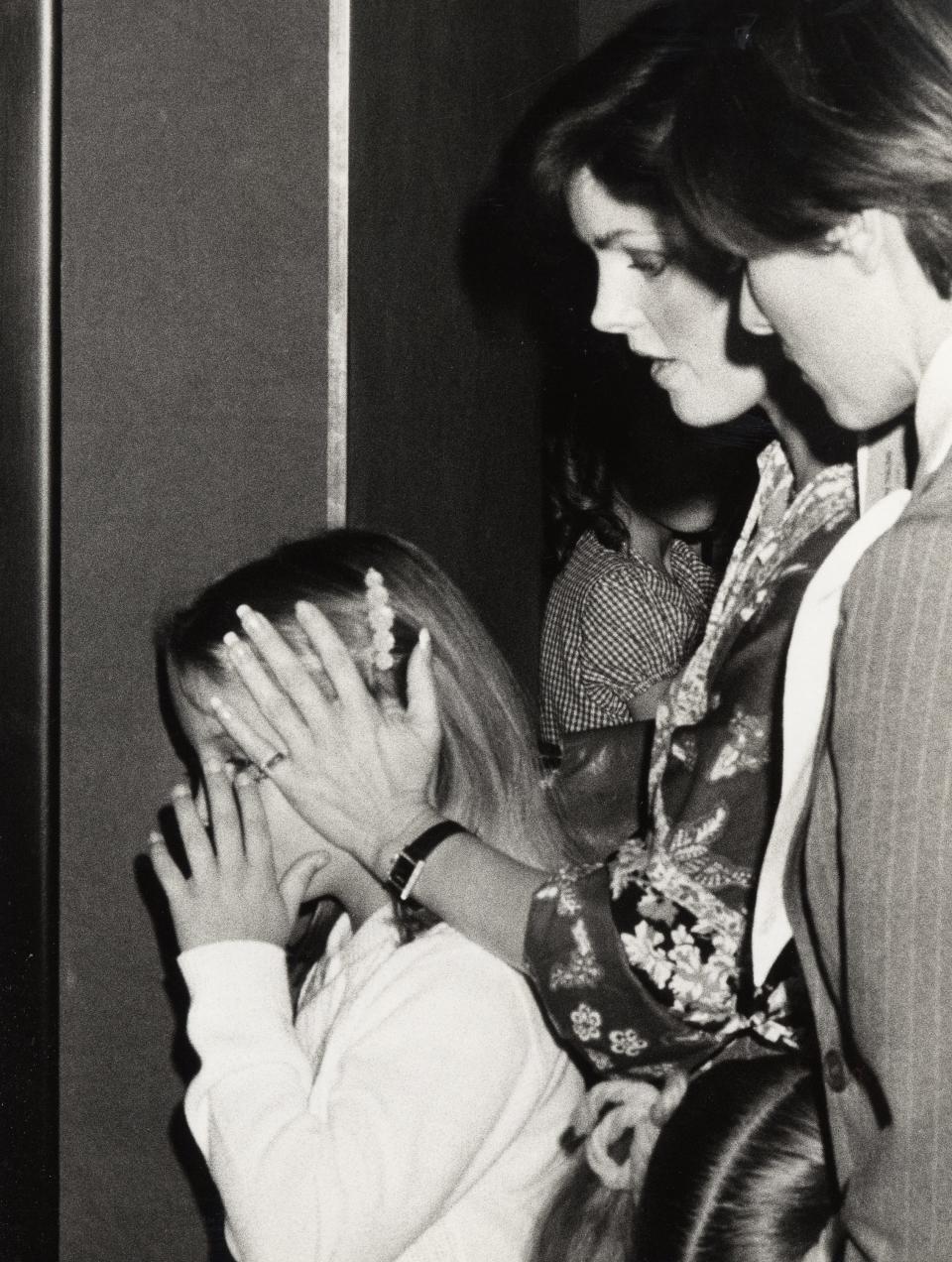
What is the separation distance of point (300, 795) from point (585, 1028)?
0.30m

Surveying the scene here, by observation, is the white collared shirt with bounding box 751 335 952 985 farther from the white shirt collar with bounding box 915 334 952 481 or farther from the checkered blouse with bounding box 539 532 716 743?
the checkered blouse with bounding box 539 532 716 743

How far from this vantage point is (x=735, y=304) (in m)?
1.33

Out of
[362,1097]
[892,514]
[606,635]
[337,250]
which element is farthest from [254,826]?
[606,635]

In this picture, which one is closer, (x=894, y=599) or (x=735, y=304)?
(x=894, y=599)

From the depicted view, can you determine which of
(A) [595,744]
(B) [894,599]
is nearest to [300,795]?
(A) [595,744]

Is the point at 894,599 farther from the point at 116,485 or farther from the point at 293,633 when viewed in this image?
the point at 116,485

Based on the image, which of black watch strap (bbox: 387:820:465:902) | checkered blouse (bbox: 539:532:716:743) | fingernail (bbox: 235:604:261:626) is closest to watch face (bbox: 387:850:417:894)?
black watch strap (bbox: 387:820:465:902)

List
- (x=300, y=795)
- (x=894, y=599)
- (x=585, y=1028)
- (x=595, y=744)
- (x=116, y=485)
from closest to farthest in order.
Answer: (x=894, y=599)
(x=585, y=1028)
(x=300, y=795)
(x=116, y=485)
(x=595, y=744)

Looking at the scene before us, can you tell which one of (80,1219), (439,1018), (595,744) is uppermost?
(595,744)

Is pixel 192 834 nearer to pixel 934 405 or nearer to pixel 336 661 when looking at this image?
pixel 336 661

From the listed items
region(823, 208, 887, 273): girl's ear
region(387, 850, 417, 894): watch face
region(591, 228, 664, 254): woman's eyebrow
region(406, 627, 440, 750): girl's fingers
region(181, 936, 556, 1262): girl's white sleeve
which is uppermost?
region(591, 228, 664, 254): woman's eyebrow

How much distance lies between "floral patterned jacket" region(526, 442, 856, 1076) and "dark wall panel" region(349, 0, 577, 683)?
430 millimetres

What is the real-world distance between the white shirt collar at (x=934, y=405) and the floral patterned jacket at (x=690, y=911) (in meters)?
0.30

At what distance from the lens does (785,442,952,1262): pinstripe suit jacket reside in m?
0.74
